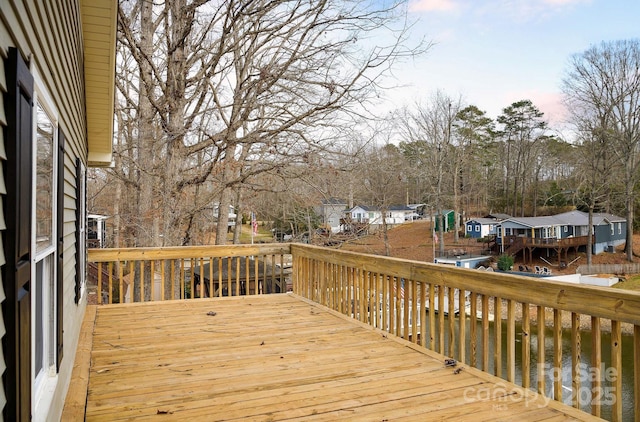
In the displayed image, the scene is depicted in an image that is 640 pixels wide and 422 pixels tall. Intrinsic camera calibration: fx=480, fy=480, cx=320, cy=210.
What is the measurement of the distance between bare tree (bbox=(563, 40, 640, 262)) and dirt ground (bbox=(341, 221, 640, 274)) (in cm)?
145

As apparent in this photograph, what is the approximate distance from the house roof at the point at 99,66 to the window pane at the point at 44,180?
7.30 ft

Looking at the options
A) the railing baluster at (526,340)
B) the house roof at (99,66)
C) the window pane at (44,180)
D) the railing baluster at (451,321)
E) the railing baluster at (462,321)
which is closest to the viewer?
the window pane at (44,180)

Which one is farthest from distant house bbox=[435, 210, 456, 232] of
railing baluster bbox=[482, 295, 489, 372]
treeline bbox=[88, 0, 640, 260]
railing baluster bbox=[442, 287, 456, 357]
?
railing baluster bbox=[482, 295, 489, 372]

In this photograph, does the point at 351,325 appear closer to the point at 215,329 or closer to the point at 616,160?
the point at 215,329

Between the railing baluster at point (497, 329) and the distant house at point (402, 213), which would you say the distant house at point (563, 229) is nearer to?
the distant house at point (402, 213)

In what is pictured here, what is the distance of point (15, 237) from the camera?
1.32 metres

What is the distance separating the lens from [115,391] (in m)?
3.19

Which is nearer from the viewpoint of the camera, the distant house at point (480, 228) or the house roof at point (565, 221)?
the house roof at point (565, 221)

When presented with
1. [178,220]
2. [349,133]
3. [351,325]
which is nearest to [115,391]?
[351,325]

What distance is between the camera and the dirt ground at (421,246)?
21609 mm

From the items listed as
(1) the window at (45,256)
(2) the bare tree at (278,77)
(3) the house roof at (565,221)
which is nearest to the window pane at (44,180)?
(1) the window at (45,256)

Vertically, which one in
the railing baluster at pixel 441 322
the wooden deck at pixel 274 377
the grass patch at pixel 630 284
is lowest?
the grass patch at pixel 630 284

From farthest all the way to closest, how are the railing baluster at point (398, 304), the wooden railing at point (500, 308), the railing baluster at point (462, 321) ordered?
the railing baluster at point (398, 304)
the railing baluster at point (462, 321)
the wooden railing at point (500, 308)

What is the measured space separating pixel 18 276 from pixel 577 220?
27299mm
